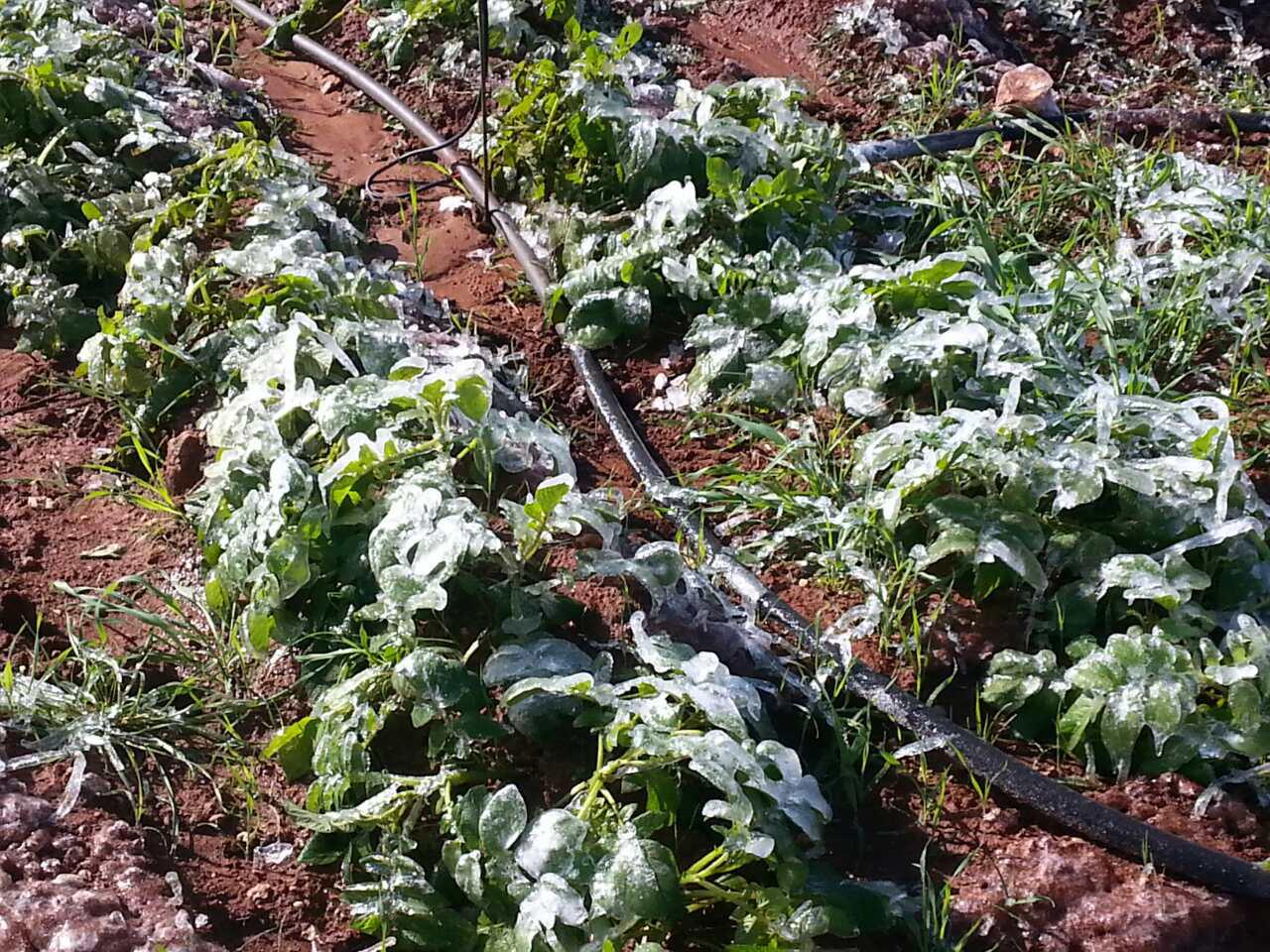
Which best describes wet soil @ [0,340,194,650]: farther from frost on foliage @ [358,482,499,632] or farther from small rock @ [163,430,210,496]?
frost on foliage @ [358,482,499,632]

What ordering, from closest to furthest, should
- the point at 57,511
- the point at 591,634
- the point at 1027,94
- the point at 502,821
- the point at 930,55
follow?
the point at 502,821 < the point at 591,634 < the point at 57,511 < the point at 1027,94 < the point at 930,55

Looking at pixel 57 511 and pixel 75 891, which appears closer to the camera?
pixel 75 891

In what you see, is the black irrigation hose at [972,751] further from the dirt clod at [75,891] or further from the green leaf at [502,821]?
the dirt clod at [75,891]

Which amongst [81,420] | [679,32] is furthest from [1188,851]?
[679,32]

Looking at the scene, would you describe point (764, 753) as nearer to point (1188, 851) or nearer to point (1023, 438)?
point (1188, 851)

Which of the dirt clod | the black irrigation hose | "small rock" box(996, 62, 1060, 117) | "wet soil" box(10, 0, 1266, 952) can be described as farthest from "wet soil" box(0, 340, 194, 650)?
"small rock" box(996, 62, 1060, 117)

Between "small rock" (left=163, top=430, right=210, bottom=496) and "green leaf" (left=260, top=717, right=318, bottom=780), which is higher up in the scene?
"small rock" (left=163, top=430, right=210, bottom=496)

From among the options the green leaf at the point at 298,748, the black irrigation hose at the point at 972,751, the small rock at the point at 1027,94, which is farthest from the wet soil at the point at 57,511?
the small rock at the point at 1027,94

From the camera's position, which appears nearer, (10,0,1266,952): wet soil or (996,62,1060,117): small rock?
(10,0,1266,952): wet soil

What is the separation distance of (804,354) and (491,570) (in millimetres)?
921

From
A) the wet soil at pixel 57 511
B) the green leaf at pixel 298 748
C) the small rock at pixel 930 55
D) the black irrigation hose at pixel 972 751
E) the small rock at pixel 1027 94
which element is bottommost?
the black irrigation hose at pixel 972 751

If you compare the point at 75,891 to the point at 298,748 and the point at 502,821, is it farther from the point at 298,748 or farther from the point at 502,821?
the point at 502,821

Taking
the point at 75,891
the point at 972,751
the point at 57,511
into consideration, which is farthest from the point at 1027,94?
the point at 75,891

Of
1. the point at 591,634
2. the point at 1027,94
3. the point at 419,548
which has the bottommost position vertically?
the point at 591,634
